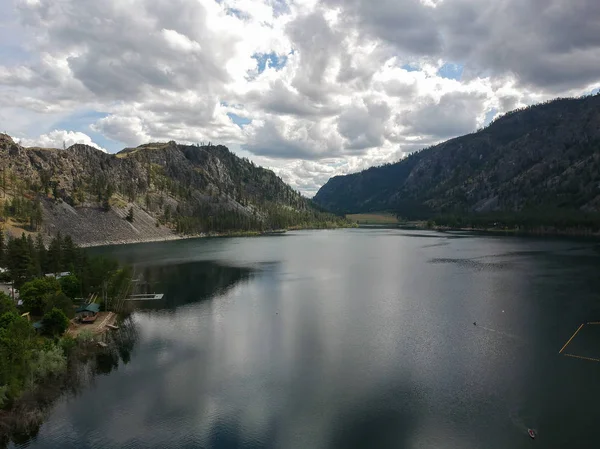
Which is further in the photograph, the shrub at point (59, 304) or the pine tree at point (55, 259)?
the pine tree at point (55, 259)

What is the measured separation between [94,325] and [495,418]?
51.4 m

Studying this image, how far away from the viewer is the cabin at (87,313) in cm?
6219

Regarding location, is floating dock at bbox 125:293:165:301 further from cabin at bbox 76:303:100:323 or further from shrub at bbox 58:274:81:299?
cabin at bbox 76:303:100:323

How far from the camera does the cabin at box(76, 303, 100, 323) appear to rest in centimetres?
6219

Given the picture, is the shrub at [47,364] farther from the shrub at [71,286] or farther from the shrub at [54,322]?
the shrub at [71,286]

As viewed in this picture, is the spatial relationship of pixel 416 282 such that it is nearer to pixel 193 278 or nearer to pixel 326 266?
pixel 326 266

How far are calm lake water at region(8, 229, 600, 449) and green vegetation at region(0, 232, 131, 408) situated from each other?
4.49 m

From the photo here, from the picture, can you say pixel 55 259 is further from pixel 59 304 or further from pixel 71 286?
pixel 59 304

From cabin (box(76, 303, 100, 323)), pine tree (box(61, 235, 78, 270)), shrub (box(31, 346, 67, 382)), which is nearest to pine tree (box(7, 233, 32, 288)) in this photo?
pine tree (box(61, 235, 78, 270))

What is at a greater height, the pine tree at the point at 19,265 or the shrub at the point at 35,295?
the pine tree at the point at 19,265

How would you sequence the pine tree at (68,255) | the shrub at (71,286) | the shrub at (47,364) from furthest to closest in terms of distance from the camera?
the pine tree at (68,255) → the shrub at (71,286) → the shrub at (47,364)

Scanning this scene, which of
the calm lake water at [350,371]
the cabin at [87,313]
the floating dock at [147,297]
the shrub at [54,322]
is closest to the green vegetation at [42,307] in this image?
the shrub at [54,322]

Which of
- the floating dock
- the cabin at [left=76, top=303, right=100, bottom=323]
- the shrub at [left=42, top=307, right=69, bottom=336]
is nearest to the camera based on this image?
the shrub at [left=42, top=307, right=69, bottom=336]

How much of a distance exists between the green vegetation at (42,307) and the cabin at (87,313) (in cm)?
194
